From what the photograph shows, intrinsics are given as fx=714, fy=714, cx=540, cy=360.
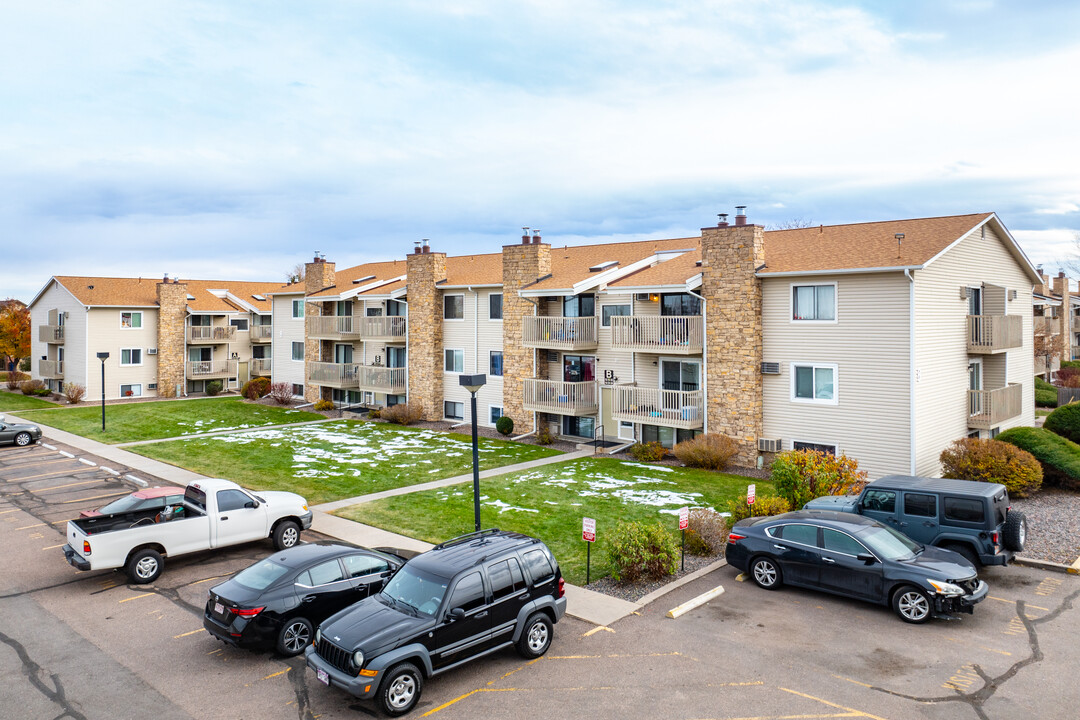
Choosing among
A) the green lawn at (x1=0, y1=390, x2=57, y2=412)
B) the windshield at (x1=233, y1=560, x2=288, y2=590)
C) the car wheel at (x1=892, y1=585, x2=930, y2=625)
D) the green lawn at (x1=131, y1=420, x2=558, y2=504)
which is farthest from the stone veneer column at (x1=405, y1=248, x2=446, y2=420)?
the car wheel at (x1=892, y1=585, x2=930, y2=625)

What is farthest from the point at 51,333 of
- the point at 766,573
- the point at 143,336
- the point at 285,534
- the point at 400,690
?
the point at 766,573

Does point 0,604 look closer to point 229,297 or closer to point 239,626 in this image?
point 239,626

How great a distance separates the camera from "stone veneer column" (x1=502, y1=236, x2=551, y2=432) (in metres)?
30.6

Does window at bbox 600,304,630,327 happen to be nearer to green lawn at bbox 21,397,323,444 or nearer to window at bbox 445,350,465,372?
window at bbox 445,350,465,372

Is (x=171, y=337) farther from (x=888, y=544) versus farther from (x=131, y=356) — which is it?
(x=888, y=544)

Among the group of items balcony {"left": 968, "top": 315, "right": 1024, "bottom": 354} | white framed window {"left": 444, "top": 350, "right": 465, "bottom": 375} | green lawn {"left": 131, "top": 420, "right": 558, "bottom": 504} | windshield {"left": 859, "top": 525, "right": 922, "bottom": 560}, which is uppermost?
balcony {"left": 968, "top": 315, "right": 1024, "bottom": 354}

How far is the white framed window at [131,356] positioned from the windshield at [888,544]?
46007 mm

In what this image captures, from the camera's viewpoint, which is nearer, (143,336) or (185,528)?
(185,528)

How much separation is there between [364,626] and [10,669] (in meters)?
5.24

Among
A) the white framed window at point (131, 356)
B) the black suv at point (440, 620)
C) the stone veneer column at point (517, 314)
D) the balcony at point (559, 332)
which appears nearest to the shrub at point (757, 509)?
the black suv at point (440, 620)

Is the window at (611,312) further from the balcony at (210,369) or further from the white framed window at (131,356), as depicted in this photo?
the white framed window at (131,356)

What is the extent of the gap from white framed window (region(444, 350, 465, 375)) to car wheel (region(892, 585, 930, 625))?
24606mm

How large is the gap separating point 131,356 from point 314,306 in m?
13.7

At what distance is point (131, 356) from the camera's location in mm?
45625
